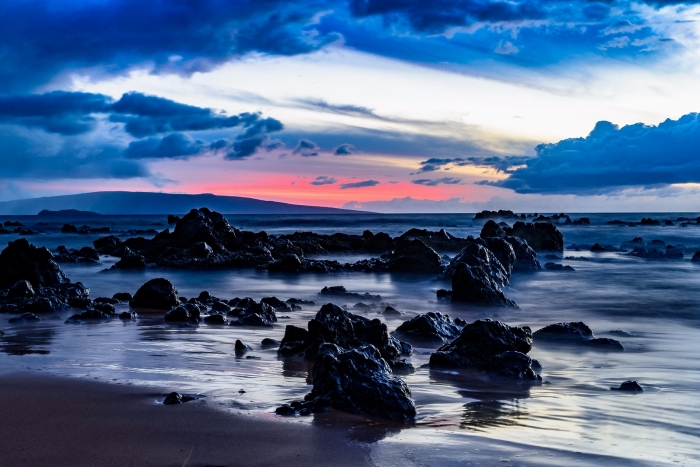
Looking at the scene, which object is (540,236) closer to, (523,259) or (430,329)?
(523,259)

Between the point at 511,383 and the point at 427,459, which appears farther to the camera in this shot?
the point at 511,383

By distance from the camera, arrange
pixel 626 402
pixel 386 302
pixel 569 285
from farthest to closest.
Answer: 1. pixel 569 285
2. pixel 386 302
3. pixel 626 402

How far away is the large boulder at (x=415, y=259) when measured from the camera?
20281 millimetres

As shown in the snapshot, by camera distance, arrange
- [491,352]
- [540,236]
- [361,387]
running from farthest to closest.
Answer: [540,236] → [491,352] → [361,387]

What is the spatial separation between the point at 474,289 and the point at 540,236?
808 inches

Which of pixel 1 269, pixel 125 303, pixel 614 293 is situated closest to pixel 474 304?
pixel 614 293

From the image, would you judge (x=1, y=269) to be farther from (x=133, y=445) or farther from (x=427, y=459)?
(x=427, y=459)

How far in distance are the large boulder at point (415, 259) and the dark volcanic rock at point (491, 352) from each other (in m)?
12.9

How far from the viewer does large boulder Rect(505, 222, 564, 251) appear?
3192 centimetres

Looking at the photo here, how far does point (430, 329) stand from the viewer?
865 cm

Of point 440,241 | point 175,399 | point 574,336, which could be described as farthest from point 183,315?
point 440,241

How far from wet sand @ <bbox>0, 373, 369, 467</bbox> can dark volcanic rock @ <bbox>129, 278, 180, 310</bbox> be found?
6.27m

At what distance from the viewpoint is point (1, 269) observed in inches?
577

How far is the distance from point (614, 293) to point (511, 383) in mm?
11508
